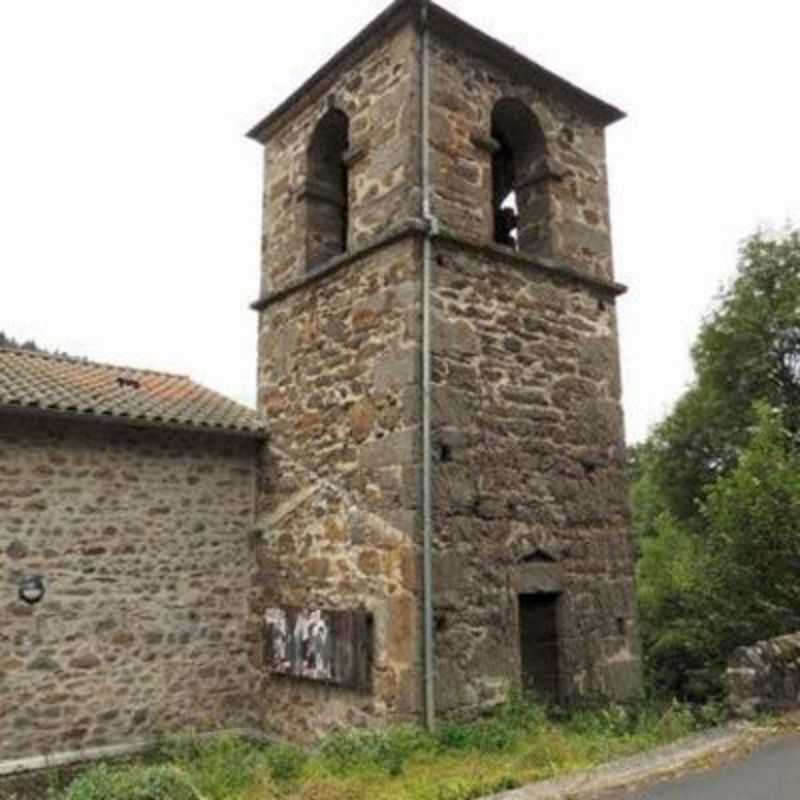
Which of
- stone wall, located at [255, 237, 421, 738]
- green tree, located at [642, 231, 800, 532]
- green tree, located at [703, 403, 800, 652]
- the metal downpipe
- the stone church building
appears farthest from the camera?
green tree, located at [642, 231, 800, 532]

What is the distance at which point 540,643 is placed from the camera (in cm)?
829

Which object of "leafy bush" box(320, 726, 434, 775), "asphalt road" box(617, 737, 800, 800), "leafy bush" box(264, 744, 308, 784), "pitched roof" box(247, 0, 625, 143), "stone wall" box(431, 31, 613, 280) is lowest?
"leafy bush" box(264, 744, 308, 784)

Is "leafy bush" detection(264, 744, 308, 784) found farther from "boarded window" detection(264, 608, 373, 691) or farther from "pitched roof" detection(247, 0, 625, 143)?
"pitched roof" detection(247, 0, 625, 143)

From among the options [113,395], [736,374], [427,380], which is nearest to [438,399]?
[427,380]

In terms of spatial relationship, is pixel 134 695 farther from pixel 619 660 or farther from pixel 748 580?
pixel 748 580

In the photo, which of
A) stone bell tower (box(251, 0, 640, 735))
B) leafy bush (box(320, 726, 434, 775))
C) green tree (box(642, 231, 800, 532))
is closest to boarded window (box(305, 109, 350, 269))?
stone bell tower (box(251, 0, 640, 735))

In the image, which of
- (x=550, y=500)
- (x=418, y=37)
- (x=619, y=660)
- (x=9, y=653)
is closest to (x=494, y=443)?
(x=550, y=500)

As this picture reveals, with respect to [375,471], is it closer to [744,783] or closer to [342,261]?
[342,261]

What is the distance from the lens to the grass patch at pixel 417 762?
5508mm

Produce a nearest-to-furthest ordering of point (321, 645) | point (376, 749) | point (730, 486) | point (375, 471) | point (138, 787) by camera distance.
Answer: point (138, 787), point (376, 749), point (375, 471), point (321, 645), point (730, 486)

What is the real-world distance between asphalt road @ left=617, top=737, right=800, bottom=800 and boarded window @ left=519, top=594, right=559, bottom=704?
2.62 meters

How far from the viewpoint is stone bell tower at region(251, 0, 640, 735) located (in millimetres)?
7621

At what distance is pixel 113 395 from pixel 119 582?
6.83ft

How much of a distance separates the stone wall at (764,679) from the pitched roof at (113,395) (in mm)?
5595
